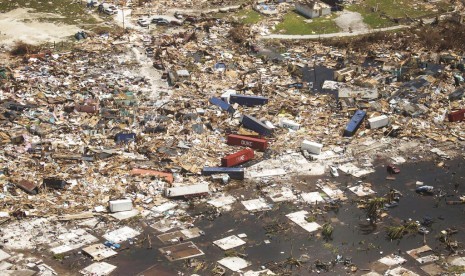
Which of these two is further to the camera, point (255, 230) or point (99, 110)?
point (99, 110)

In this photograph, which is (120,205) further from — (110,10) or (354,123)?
(110,10)

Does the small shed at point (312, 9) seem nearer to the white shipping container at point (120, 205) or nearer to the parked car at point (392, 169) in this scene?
the parked car at point (392, 169)

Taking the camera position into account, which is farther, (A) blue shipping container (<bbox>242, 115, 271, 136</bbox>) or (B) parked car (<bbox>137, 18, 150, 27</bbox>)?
(B) parked car (<bbox>137, 18, 150, 27</bbox>)

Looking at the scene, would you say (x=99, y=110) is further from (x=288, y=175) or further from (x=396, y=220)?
(x=396, y=220)

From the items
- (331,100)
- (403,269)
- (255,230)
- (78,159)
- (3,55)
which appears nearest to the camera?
(403,269)

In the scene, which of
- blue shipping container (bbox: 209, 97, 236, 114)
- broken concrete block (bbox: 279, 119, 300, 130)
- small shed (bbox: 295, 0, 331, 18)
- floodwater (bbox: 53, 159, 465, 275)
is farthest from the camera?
small shed (bbox: 295, 0, 331, 18)

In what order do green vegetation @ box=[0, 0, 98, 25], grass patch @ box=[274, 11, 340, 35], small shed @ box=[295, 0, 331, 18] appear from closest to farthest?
grass patch @ box=[274, 11, 340, 35], green vegetation @ box=[0, 0, 98, 25], small shed @ box=[295, 0, 331, 18]

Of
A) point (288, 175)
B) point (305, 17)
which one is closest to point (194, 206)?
point (288, 175)

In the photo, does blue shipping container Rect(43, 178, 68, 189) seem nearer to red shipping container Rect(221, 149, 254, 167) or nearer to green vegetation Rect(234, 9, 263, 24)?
red shipping container Rect(221, 149, 254, 167)

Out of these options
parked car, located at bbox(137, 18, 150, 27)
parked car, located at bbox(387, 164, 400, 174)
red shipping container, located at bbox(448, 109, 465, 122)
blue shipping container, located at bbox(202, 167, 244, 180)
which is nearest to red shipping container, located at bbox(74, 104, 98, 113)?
blue shipping container, located at bbox(202, 167, 244, 180)
